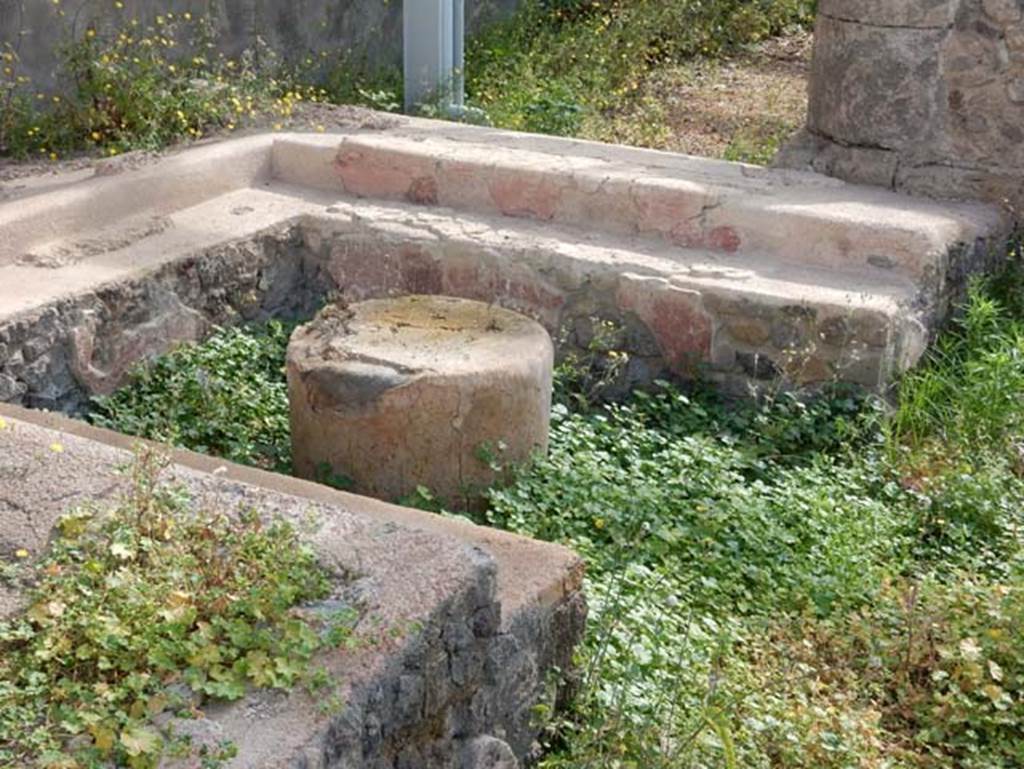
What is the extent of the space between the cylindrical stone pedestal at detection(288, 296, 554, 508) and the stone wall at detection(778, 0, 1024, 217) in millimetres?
2063

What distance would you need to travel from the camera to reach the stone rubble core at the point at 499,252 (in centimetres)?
489

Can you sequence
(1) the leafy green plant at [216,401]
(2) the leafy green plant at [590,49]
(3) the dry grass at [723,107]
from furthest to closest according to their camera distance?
(2) the leafy green plant at [590,49] → (3) the dry grass at [723,107] → (1) the leafy green plant at [216,401]

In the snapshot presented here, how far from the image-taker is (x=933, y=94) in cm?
571

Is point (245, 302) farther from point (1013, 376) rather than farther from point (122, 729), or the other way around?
point (122, 729)

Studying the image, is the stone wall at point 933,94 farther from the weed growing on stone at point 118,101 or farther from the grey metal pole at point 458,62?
the weed growing on stone at point 118,101

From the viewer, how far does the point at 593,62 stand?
Result: 8.88 m

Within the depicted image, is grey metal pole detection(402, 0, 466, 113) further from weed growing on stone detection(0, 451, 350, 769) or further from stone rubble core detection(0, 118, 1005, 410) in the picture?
weed growing on stone detection(0, 451, 350, 769)

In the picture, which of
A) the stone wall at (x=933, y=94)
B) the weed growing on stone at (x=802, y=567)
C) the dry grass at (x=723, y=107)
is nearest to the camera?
the weed growing on stone at (x=802, y=567)

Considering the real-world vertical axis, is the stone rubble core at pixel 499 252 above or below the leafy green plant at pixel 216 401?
above

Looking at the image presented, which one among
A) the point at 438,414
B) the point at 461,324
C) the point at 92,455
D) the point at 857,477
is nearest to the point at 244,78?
the point at 461,324

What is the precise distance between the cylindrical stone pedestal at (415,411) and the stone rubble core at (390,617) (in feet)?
3.04

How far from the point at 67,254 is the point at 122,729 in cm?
311

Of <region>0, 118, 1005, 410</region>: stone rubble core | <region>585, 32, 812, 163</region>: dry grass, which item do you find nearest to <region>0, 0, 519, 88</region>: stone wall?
<region>0, 118, 1005, 410</region>: stone rubble core

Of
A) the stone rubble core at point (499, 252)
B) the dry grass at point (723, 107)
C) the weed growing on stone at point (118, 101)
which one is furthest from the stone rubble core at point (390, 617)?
the dry grass at point (723, 107)
